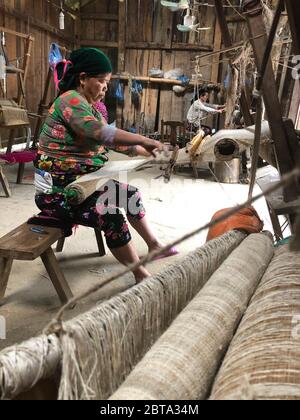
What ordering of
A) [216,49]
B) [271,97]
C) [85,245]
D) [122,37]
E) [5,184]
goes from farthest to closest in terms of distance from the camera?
[122,37] → [216,49] → [5,184] → [85,245] → [271,97]

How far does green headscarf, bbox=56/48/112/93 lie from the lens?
1771 mm

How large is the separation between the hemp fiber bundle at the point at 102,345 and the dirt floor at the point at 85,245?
0.07 meters

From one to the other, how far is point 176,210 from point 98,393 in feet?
10.1

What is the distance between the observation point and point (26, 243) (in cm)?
173

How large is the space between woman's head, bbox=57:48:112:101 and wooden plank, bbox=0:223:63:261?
0.72 meters

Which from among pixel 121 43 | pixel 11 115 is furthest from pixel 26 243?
pixel 121 43

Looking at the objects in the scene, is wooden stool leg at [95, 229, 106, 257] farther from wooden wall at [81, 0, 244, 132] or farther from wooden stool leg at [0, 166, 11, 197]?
wooden wall at [81, 0, 244, 132]

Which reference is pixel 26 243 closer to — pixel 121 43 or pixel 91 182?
pixel 91 182

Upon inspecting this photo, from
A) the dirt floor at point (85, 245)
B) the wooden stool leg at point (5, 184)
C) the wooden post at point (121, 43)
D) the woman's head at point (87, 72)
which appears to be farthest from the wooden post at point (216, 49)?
A: the woman's head at point (87, 72)

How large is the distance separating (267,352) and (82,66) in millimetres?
1549

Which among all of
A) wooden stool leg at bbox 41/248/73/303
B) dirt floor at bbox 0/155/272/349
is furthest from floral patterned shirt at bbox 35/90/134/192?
dirt floor at bbox 0/155/272/349

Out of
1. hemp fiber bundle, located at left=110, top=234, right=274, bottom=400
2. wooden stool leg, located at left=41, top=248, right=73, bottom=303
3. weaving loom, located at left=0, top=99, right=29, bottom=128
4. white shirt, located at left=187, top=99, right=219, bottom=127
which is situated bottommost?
wooden stool leg, located at left=41, top=248, right=73, bottom=303

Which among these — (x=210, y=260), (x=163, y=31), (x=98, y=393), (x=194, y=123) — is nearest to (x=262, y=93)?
(x=210, y=260)

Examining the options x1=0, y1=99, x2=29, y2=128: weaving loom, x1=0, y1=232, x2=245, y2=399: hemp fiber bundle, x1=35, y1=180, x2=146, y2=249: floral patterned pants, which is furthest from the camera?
x1=0, y1=99, x2=29, y2=128: weaving loom
